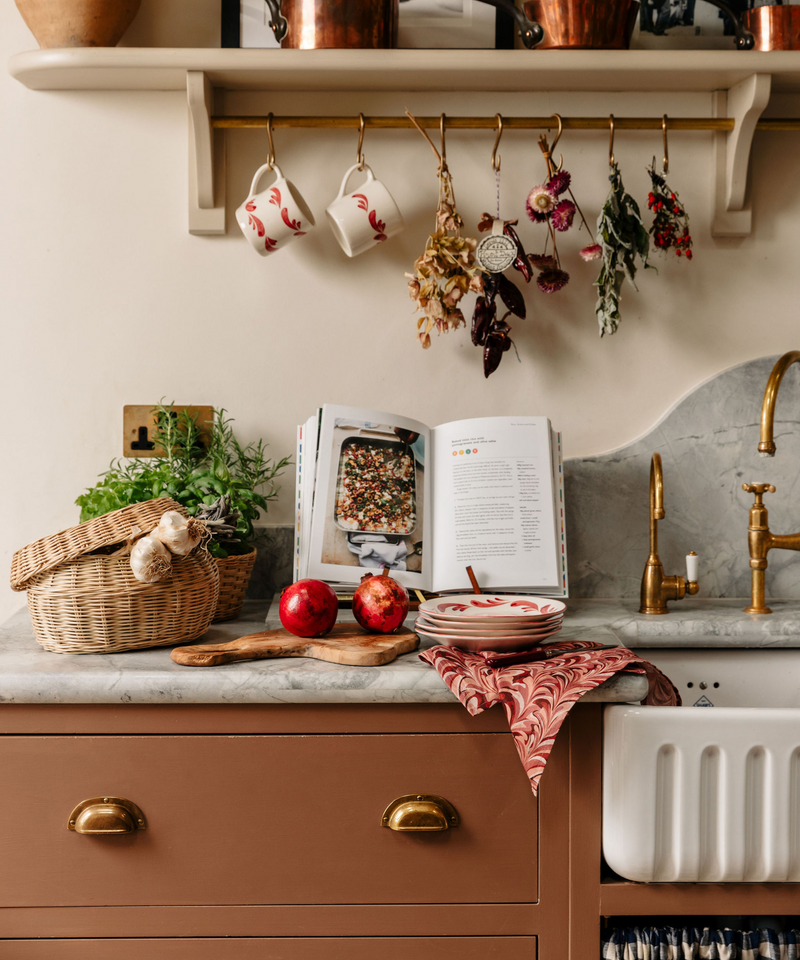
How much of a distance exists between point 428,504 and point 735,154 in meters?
0.83

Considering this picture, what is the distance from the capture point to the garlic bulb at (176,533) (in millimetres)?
1082

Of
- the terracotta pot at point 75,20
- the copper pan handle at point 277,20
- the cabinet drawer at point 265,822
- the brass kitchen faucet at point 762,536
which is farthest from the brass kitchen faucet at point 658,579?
the terracotta pot at point 75,20

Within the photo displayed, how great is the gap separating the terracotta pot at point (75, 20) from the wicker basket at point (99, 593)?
0.87 m

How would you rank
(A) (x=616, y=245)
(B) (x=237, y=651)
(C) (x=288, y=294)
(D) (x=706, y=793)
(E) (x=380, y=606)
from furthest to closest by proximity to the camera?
(C) (x=288, y=294)
(A) (x=616, y=245)
(E) (x=380, y=606)
(B) (x=237, y=651)
(D) (x=706, y=793)

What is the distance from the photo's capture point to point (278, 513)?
5.22 feet

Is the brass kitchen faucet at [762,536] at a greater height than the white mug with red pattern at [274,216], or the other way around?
the white mug with red pattern at [274,216]

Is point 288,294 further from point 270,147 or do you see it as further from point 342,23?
point 342,23

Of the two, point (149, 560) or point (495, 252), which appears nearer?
point (149, 560)

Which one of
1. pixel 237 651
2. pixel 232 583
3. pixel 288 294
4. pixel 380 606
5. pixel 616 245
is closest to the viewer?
pixel 237 651

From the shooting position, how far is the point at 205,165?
4.89 ft

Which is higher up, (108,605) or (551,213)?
(551,213)

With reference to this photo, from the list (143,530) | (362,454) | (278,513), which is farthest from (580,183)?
(143,530)

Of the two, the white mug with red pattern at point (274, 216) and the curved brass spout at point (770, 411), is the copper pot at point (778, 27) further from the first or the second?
the white mug with red pattern at point (274, 216)

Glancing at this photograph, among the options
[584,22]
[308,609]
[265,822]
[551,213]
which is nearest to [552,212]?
[551,213]
